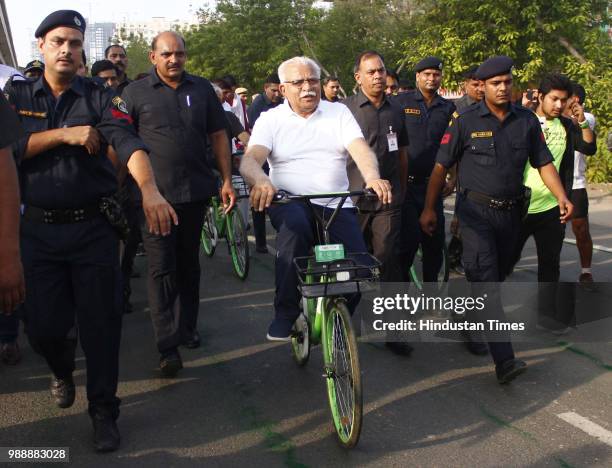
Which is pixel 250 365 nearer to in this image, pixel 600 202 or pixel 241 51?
pixel 600 202

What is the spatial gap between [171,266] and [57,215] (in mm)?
1320

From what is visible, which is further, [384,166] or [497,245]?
[384,166]

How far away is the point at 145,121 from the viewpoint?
5.27 meters

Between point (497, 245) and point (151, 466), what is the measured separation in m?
2.63

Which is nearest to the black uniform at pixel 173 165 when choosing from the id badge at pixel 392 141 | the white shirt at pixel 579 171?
the id badge at pixel 392 141

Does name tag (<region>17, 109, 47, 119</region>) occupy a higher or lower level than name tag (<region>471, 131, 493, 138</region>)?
higher

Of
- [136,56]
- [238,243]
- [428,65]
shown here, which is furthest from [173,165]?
[136,56]

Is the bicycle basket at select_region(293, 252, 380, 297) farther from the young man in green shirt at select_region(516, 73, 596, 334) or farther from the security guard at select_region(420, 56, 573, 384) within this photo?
the young man in green shirt at select_region(516, 73, 596, 334)

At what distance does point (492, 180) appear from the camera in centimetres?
519

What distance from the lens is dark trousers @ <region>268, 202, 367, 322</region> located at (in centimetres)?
452

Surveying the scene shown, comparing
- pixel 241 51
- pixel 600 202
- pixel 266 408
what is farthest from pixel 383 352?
pixel 241 51

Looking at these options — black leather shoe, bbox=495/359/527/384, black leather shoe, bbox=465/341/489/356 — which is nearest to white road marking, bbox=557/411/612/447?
black leather shoe, bbox=495/359/527/384

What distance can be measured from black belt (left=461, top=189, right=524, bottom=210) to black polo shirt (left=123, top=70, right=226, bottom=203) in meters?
1.80

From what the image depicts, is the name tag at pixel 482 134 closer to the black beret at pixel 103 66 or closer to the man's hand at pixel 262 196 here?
the man's hand at pixel 262 196
